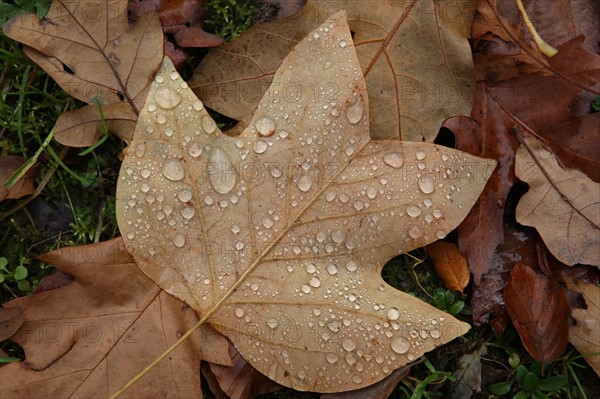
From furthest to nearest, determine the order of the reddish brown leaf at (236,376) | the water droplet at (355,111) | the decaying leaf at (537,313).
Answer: the decaying leaf at (537,313)
the reddish brown leaf at (236,376)
the water droplet at (355,111)

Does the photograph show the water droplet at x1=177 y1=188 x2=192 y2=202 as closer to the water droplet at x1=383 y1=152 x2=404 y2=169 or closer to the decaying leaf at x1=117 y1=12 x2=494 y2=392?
the decaying leaf at x1=117 y1=12 x2=494 y2=392

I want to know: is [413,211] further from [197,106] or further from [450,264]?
[197,106]

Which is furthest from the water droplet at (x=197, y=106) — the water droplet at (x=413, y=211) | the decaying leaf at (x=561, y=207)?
the decaying leaf at (x=561, y=207)

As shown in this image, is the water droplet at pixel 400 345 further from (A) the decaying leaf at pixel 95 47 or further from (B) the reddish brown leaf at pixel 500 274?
(A) the decaying leaf at pixel 95 47

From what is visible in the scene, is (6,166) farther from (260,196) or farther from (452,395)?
(452,395)

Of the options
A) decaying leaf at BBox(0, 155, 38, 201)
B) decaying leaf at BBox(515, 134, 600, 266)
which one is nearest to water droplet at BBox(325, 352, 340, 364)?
decaying leaf at BBox(515, 134, 600, 266)
